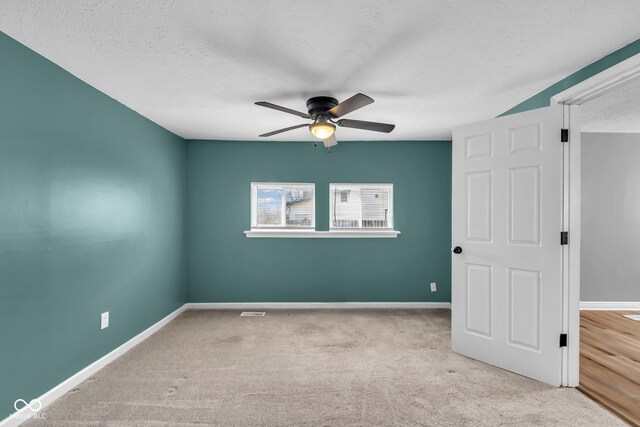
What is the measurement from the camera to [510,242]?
2426mm

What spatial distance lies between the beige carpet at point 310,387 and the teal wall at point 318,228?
1.01 m

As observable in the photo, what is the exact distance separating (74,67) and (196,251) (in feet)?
8.54

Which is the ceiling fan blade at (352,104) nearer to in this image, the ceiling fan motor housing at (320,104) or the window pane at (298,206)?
the ceiling fan motor housing at (320,104)

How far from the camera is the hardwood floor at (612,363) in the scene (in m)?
2.04

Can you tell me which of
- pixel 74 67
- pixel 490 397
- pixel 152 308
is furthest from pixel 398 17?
pixel 152 308

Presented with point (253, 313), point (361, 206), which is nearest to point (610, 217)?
point (361, 206)

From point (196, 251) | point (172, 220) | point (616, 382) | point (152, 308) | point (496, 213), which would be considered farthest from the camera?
point (196, 251)

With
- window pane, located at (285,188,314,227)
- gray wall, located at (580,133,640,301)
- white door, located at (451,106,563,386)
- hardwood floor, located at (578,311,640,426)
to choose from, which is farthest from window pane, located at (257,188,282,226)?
gray wall, located at (580,133,640,301)

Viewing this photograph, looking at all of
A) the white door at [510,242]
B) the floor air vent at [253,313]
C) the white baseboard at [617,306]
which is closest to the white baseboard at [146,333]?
the floor air vent at [253,313]

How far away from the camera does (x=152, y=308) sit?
3.36 meters

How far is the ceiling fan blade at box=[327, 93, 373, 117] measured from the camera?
6.57 feet

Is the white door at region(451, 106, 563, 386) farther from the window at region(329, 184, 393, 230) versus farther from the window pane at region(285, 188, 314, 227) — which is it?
the window pane at region(285, 188, 314, 227)

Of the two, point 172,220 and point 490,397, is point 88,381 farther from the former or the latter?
point 490,397

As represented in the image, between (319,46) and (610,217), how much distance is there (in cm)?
461
